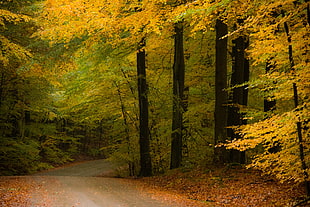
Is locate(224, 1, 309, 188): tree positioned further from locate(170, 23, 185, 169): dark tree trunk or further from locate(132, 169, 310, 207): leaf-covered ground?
locate(170, 23, 185, 169): dark tree trunk

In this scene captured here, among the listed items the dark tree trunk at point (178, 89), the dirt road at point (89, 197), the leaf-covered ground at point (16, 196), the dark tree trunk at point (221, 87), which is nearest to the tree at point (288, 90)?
the dirt road at point (89, 197)

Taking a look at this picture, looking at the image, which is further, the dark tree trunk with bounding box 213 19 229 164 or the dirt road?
the dark tree trunk with bounding box 213 19 229 164

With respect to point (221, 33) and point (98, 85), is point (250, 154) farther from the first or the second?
point (98, 85)

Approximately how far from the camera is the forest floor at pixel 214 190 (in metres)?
7.82

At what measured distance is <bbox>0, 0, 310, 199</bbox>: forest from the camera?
6730mm

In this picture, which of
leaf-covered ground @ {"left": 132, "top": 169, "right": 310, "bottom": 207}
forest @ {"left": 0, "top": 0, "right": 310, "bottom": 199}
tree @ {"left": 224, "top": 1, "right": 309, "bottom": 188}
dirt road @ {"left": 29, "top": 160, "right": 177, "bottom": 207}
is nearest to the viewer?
tree @ {"left": 224, "top": 1, "right": 309, "bottom": 188}

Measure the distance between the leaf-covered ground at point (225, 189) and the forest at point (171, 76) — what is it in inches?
22.0

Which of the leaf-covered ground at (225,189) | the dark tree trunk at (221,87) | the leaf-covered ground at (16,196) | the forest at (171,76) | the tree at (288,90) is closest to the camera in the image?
the tree at (288,90)

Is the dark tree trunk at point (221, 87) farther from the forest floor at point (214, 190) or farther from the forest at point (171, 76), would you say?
the forest floor at point (214, 190)

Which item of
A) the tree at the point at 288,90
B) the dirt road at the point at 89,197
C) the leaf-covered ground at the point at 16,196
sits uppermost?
the tree at the point at 288,90

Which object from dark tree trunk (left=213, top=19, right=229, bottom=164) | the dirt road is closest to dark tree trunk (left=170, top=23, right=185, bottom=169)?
dark tree trunk (left=213, top=19, right=229, bottom=164)

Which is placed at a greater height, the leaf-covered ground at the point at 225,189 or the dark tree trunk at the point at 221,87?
the dark tree trunk at the point at 221,87

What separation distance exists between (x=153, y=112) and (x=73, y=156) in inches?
762

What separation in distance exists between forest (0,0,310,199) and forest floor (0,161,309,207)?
573 mm
